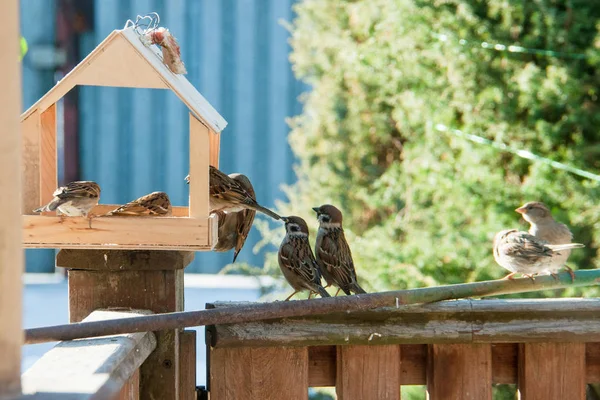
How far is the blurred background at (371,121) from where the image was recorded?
16.8ft

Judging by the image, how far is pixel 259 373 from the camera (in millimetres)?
2000

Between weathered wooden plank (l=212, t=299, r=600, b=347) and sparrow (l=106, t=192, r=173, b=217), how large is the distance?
532 mm

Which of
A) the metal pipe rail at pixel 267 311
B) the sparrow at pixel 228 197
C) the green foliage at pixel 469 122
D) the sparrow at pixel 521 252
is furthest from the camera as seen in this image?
the green foliage at pixel 469 122

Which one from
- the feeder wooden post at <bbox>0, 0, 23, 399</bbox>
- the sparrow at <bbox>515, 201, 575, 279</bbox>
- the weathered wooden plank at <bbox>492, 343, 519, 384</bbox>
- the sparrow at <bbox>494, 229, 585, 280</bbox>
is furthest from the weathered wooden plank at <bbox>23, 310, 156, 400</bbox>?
the sparrow at <bbox>515, 201, 575, 279</bbox>

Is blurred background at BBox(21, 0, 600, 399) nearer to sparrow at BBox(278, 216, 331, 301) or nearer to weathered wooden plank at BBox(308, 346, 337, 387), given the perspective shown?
sparrow at BBox(278, 216, 331, 301)

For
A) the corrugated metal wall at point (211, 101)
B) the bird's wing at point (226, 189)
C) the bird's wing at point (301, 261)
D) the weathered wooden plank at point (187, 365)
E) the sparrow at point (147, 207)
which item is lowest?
the weathered wooden plank at point (187, 365)

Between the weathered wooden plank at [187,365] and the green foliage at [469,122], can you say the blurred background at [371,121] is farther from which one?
the weathered wooden plank at [187,365]

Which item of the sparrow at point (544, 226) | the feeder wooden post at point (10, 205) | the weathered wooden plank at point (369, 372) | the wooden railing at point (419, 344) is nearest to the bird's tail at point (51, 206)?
the wooden railing at point (419, 344)

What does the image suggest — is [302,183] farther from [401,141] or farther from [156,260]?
[156,260]

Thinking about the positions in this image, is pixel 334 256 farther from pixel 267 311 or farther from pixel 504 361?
pixel 267 311

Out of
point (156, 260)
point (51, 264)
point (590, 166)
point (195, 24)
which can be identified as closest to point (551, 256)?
point (590, 166)

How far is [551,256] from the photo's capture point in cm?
381

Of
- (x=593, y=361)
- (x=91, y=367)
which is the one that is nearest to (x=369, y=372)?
(x=593, y=361)

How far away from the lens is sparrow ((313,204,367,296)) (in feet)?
11.6
